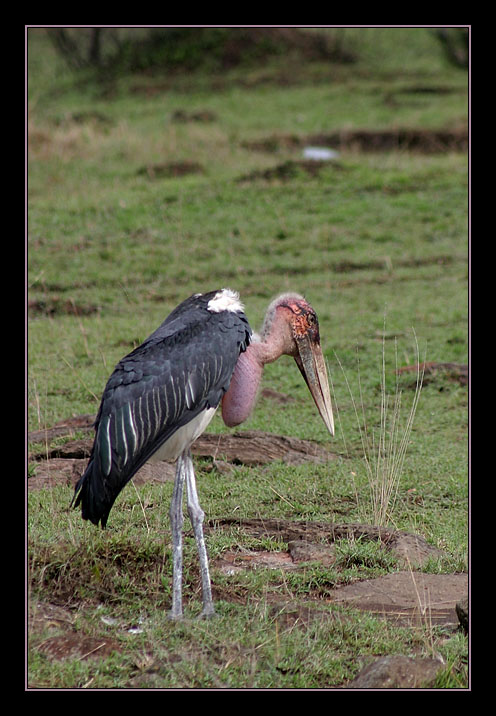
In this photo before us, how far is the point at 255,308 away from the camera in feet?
29.1

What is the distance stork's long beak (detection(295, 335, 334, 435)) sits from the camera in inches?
186

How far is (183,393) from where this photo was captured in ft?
14.1

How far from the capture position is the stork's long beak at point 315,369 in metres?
4.73

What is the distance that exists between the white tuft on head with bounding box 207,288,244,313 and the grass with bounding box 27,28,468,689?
1.12 meters

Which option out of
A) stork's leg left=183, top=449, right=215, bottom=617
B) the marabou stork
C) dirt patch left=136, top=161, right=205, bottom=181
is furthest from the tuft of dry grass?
dirt patch left=136, top=161, right=205, bottom=181

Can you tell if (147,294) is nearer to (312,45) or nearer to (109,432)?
(109,432)

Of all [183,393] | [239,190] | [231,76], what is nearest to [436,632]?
[183,393]

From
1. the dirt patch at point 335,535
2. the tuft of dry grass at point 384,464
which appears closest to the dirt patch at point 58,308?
the tuft of dry grass at point 384,464

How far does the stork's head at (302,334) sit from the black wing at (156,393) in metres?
0.29

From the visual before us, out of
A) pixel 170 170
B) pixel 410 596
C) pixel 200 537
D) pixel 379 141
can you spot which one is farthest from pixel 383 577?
pixel 379 141

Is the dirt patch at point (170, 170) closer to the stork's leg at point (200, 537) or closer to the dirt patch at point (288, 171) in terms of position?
the dirt patch at point (288, 171)

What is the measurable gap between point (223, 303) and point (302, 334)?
0.45 meters

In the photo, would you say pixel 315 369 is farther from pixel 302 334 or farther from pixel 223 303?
pixel 223 303

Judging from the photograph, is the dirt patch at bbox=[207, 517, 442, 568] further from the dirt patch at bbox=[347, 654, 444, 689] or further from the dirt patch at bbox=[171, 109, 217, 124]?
the dirt patch at bbox=[171, 109, 217, 124]
